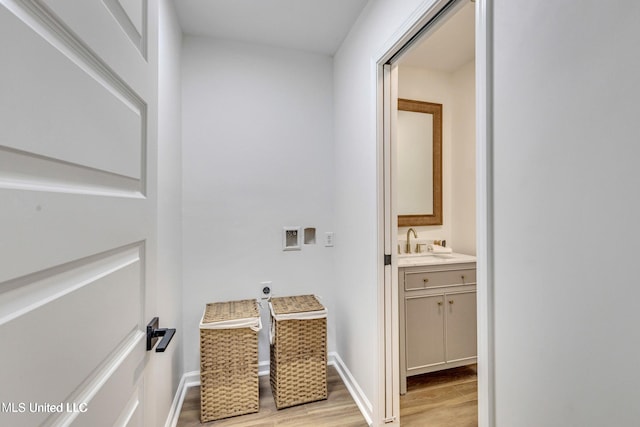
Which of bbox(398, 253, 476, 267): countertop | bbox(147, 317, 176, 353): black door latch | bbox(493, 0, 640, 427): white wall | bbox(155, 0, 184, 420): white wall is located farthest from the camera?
bbox(398, 253, 476, 267): countertop

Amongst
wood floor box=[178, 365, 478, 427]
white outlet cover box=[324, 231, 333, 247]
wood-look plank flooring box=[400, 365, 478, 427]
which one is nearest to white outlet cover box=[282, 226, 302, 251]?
white outlet cover box=[324, 231, 333, 247]

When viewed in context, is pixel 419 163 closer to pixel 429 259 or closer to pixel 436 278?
pixel 429 259

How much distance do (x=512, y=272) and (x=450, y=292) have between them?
145 cm

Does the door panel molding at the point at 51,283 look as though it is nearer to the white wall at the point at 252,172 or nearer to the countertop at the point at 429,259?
the white wall at the point at 252,172

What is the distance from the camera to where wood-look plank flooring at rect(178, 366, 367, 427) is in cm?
182

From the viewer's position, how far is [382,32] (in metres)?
1.67

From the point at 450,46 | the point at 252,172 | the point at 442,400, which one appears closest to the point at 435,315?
the point at 442,400

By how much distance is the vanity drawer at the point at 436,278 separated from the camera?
213 cm

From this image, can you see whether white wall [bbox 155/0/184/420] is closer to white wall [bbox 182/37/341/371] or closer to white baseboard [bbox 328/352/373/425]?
white wall [bbox 182/37/341/371]

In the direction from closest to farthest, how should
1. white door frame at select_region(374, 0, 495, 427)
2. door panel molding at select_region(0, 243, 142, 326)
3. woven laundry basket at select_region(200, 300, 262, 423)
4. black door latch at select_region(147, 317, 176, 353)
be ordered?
1. door panel molding at select_region(0, 243, 142, 326)
2. black door latch at select_region(147, 317, 176, 353)
3. white door frame at select_region(374, 0, 495, 427)
4. woven laundry basket at select_region(200, 300, 262, 423)

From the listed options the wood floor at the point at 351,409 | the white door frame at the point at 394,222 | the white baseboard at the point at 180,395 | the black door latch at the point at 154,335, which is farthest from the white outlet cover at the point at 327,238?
the black door latch at the point at 154,335

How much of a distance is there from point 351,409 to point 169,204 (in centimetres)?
176

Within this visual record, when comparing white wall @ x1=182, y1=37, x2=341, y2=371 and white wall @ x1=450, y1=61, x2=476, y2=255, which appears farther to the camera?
white wall @ x1=450, y1=61, x2=476, y2=255

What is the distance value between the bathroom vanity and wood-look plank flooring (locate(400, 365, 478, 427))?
0.13 m
